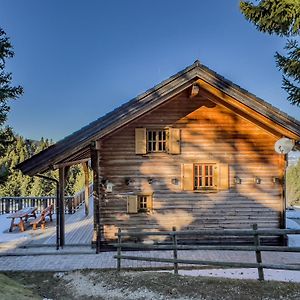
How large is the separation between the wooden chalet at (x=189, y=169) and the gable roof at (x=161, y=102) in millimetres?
434

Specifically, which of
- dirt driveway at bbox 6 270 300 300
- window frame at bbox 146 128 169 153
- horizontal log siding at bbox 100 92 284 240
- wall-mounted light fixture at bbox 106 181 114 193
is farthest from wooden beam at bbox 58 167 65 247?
window frame at bbox 146 128 169 153

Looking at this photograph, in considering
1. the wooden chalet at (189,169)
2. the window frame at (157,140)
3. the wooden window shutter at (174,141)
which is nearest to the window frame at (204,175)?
the wooden chalet at (189,169)

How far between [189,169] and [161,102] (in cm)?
266

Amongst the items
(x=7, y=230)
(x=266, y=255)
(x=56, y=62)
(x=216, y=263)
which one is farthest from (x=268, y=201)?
(x=56, y=62)

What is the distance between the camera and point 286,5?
37.4 ft

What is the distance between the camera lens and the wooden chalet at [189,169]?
12.7 meters

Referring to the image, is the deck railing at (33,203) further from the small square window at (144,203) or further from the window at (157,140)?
the window at (157,140)

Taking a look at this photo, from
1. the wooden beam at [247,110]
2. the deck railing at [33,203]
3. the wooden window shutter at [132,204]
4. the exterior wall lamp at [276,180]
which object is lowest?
the deck railing at [33,203]

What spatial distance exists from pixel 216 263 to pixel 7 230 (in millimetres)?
10185

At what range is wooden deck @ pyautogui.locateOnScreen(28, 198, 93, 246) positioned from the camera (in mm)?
13147

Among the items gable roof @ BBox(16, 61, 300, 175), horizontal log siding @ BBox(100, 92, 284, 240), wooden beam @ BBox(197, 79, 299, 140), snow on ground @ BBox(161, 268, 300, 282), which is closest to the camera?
snow on ground @ BBox(161, 268, 300, 282)

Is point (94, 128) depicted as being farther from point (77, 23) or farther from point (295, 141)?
point (77, 23)

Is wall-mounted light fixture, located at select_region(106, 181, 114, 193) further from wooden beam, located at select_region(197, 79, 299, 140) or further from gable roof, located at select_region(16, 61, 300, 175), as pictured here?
wooden beam, located at select_region(197, 79, 299, 140)

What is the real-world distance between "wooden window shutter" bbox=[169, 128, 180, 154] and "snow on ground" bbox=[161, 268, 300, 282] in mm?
4391
